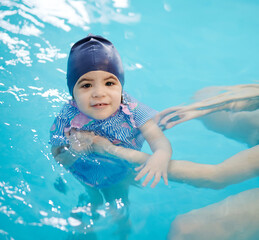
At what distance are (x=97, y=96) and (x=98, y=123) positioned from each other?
288 millimetres

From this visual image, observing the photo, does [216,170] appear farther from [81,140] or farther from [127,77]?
[127,77]

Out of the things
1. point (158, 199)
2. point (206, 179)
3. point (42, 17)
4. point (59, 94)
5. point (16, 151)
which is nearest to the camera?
point (206, 179)

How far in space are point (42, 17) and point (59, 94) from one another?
1.46 metres

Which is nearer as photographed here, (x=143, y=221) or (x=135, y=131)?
(x=143, y=221)

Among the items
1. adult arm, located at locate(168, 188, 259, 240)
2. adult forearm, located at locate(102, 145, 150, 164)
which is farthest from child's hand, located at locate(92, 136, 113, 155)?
adult arm, located at locate(168, 188, 259, 240)

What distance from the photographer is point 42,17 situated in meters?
3.94

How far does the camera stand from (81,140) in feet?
6.97

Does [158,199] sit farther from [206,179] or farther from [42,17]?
[42,17]

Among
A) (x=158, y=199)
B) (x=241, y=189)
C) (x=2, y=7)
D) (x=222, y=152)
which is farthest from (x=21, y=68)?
(x=241, y=189)

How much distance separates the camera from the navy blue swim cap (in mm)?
2041

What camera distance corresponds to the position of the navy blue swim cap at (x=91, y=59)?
6.70 feet

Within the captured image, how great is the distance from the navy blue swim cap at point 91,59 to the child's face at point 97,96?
0.04 m

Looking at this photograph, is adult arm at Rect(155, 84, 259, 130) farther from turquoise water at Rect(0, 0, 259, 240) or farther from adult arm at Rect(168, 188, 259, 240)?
adult arm at Rect(168, 188, 259, 240)

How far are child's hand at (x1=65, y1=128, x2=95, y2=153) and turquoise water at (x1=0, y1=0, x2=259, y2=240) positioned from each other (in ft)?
1.00
